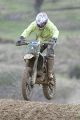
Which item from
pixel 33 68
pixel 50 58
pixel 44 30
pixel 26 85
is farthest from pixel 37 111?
pixel 50 58

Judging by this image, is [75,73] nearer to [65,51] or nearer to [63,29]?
[65,51]

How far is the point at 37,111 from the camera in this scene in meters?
14.3

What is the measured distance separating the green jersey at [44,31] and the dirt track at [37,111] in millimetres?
3024

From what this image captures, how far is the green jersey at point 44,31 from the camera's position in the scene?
17.7 meters

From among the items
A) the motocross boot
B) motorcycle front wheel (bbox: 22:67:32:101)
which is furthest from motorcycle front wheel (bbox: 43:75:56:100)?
motorcycle front wheel (bbox: 22:67:32:101)

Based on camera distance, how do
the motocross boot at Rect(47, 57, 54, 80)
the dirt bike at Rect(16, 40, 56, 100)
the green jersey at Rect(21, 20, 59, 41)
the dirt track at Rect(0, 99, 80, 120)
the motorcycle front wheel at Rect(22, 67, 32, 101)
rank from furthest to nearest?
the motocross boot at Rect(47, 57, 54, 80) → the green jersey at Rect(21, 20, 59, 41) → the dirt bike at Rect(16, 40, 56, 100) → the motorcycle front wheel at Rect(22, 67, 32, 101) → the dirt track at Rect(0, 99, 80, 120)

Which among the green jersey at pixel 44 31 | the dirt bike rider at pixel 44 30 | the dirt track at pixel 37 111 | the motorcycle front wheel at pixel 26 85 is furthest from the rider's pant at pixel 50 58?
the dirt track at pixel 37 111

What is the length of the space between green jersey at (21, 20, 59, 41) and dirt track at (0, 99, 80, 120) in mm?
3024

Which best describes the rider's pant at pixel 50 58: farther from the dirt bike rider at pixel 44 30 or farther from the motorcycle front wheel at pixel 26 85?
the motorcycle front wheel at pixel 26 85

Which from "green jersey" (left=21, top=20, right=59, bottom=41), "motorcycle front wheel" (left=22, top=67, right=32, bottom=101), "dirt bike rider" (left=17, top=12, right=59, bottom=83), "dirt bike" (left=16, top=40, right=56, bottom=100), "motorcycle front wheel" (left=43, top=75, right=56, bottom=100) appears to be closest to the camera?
"motorcycle front wheel" (left=22, top=67, right=32, bottom=101)

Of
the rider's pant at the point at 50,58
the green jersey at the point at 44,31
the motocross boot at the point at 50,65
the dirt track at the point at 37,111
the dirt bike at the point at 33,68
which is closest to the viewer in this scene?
the dirt track at the point at 37,111

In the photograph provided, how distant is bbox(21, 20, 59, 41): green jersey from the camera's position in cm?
1773

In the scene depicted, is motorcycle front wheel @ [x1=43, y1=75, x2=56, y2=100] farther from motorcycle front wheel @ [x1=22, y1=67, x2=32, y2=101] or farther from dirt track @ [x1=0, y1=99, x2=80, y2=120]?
dirt track @ [x1=0, y1=99, x2=80, y2=120]

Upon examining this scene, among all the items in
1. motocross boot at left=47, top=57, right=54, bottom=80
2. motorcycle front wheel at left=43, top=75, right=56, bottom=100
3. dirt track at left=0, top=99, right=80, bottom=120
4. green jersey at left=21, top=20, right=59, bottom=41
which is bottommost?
motorcycle front wheel at left=43, top=75, right=56, bottom=100
